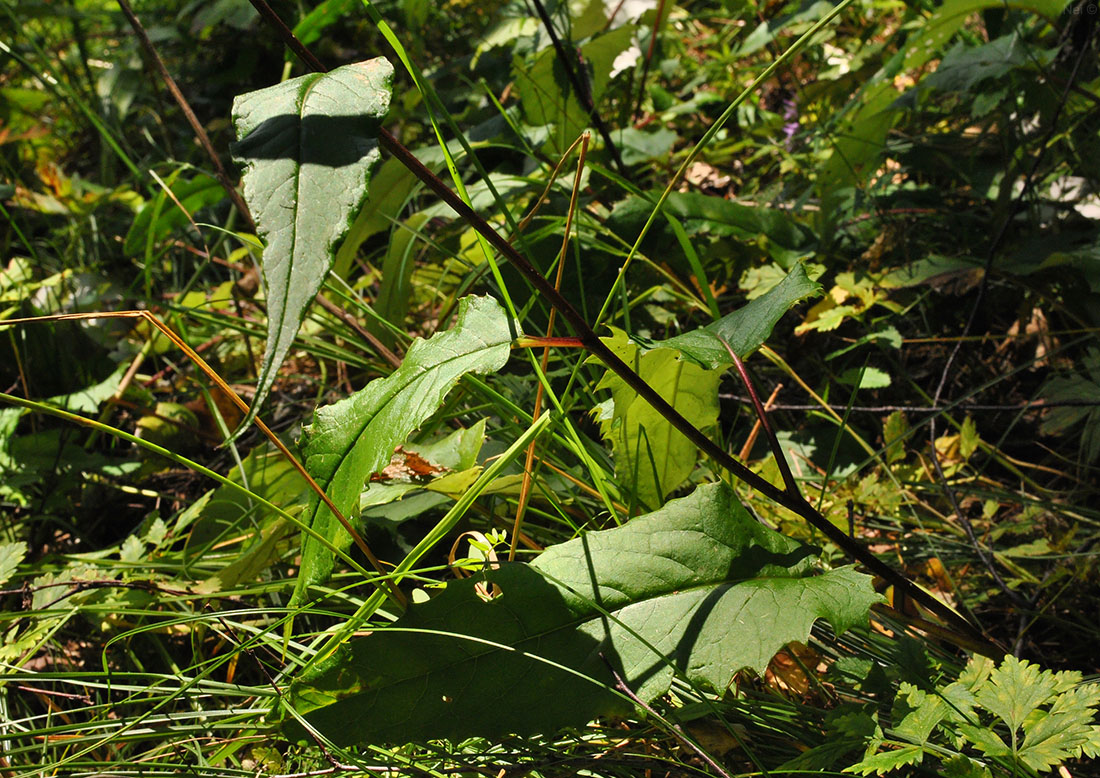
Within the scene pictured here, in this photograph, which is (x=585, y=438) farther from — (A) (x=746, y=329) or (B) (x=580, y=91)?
(B) (x=580, y=91)

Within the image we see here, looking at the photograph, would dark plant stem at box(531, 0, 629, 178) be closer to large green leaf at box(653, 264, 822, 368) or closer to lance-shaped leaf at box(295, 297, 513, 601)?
large green leaf at box(653, 264, 822, 368)

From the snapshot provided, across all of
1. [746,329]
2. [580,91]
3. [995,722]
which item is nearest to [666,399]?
[746,329]

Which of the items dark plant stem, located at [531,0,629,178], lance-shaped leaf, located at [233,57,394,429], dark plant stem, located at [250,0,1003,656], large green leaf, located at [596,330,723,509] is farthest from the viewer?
dark plant stem, located at [531,0,629,178]

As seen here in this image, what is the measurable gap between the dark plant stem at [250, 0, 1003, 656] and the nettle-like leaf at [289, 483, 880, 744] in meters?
0.05

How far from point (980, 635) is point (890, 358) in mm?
639

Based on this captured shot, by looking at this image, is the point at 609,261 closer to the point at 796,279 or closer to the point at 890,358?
the point at 890,358

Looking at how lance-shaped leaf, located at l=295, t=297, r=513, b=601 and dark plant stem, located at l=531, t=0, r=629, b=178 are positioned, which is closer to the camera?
lance-shaped leaf, located at l=295, t=297, r=513, b=601

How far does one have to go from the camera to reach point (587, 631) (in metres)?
0.81

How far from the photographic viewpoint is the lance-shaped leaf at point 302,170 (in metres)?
0.51

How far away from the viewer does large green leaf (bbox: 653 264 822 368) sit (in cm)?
79

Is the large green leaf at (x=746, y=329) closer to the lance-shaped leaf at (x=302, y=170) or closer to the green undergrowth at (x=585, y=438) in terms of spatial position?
the green undergrowth at (x=585, y=438)

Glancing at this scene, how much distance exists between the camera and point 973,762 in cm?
71

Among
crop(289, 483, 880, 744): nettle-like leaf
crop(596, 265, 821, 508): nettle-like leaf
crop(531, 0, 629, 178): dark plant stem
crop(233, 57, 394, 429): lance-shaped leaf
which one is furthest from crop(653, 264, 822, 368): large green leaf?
crop(531, 0, 629, 178): dark plant stem

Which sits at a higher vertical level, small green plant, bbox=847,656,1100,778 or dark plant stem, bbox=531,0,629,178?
dark plant stem, bbox=531,0,629,178
